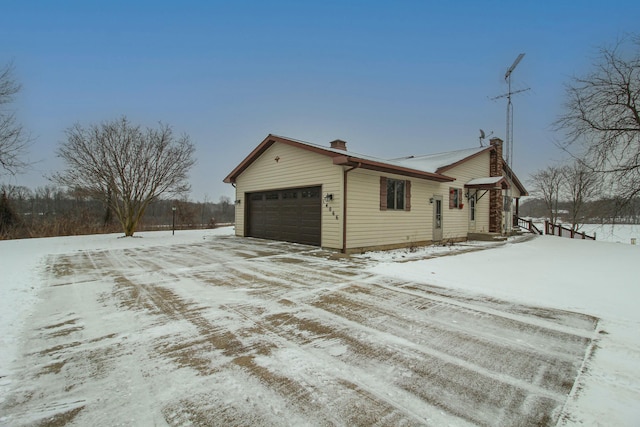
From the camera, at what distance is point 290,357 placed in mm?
2637

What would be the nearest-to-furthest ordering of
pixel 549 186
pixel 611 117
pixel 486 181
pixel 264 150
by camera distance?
pixel 611 117 < pixel 264 150 < pixel 486 181 < pixel 549 186

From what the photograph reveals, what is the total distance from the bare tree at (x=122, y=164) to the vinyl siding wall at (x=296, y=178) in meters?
4.98

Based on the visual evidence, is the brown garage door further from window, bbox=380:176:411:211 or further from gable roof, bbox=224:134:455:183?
window, bbox=380:176:411:211

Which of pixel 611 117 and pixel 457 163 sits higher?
pixel 611 117

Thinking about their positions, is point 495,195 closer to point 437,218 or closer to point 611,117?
point 437,218

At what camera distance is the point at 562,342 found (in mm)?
3049

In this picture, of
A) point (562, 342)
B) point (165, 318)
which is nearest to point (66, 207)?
point (165, 318)

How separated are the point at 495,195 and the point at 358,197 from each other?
34.9 feet

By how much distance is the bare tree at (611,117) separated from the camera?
9461 millimetres

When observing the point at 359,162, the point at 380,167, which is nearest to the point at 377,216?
the point at 380,167

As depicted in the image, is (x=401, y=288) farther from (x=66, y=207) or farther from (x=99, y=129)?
(x=66, y=207)

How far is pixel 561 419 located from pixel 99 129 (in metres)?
19.5

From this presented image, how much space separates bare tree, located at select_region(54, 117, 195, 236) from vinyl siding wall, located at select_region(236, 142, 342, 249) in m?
4.98

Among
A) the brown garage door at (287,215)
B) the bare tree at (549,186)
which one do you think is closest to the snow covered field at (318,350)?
the brown garage door at (287,215)
